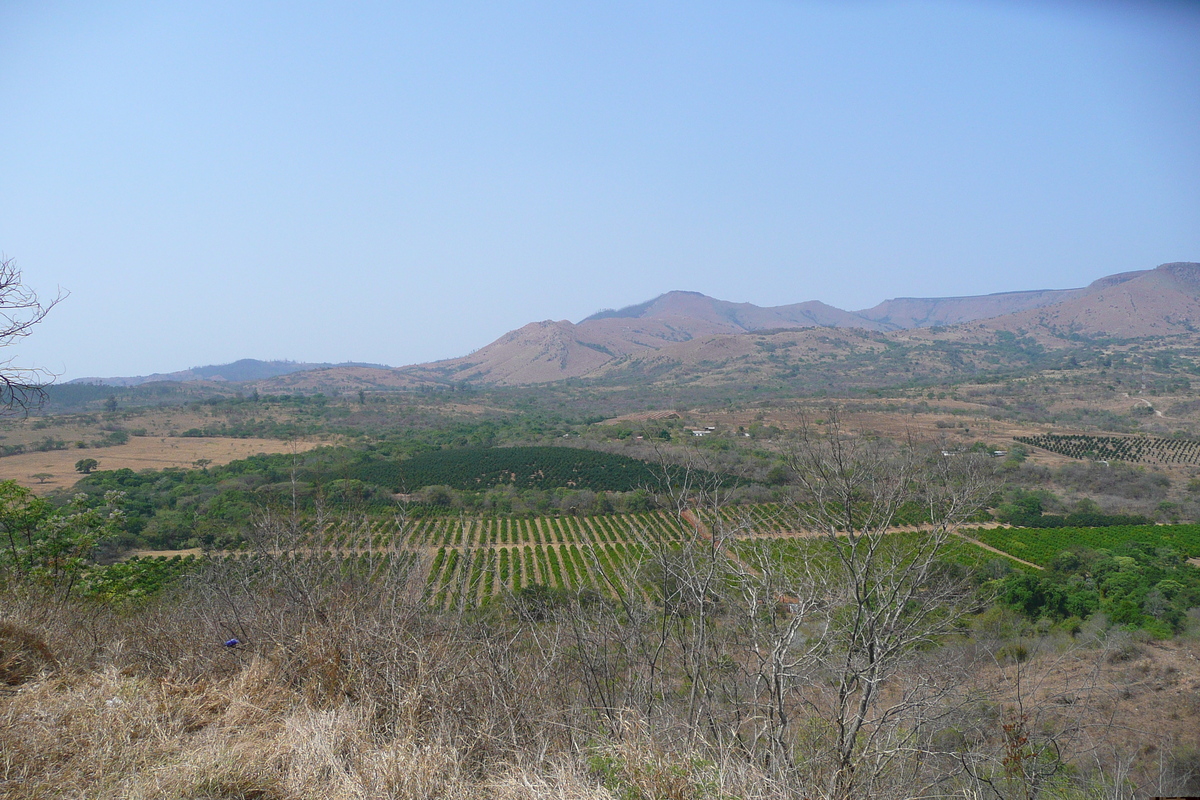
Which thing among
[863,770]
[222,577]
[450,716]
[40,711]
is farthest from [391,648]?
[222,577]

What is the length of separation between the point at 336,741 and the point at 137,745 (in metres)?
1.43

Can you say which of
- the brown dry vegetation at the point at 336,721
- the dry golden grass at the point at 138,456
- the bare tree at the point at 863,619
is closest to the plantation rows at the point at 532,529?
the dry golden grass at the point at 138,456

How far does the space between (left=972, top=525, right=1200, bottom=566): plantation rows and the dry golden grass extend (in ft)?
187

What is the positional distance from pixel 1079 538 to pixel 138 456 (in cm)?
9785

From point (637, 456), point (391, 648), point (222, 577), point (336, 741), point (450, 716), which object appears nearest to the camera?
point (336, 741)

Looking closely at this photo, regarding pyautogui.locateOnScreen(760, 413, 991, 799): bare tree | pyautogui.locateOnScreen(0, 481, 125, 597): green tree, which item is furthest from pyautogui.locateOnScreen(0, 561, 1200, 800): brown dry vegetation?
pyautogui.locateOnScreen(0, 481, 125, 597): green tree

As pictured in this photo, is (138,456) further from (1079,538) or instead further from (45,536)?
(1079,538)

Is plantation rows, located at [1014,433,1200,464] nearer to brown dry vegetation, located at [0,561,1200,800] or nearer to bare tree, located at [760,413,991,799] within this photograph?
bare tree, located at [760,413,991,799]

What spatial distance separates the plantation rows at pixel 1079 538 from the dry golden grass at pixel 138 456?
56.8 m

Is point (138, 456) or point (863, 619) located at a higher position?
point (863, 619)

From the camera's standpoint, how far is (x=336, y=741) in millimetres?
4348

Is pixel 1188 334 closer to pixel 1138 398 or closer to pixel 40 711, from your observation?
pixel 1138 398

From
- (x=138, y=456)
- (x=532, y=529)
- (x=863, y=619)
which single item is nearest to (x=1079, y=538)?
(x=532, y=529)

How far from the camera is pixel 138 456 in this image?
222ft
